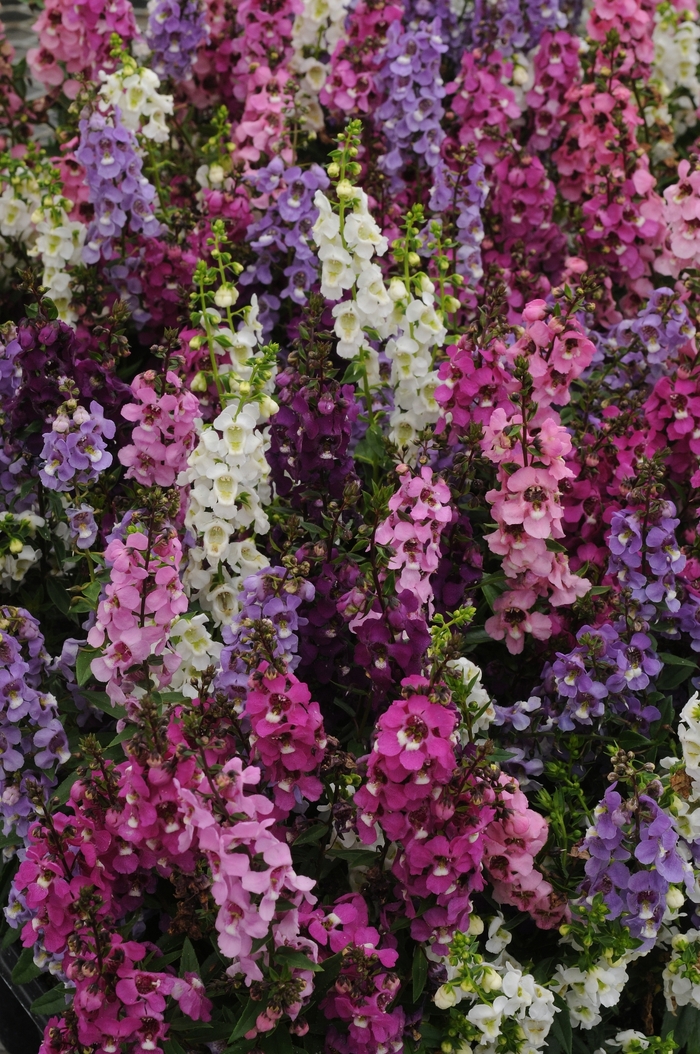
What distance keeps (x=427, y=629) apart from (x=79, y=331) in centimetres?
166

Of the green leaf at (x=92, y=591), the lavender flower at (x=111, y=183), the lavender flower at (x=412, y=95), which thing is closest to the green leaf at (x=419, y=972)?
the green leaf at (x=92, y=591)

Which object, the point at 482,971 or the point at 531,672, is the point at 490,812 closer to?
the point at 482,971

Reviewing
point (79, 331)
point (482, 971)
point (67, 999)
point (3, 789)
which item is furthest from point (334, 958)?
point (79, 331)

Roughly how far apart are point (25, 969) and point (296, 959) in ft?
2.77

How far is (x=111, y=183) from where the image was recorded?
342cm

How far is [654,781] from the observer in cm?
220

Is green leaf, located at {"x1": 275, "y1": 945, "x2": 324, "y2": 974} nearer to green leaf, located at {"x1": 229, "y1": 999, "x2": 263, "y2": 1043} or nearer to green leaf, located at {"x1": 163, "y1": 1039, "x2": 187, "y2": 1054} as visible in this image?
green leaf, located at {"x1": 229, "y1": 999, "x2": 263, "y2": 1043}

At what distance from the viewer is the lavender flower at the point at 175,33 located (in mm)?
3984

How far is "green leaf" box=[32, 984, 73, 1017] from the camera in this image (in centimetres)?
241

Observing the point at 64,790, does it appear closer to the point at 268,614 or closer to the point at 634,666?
the point at 268,614

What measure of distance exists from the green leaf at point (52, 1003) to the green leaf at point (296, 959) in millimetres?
615

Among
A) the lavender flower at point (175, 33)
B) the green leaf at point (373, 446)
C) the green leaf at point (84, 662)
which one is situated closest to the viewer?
the green leaf at point (84, 662)

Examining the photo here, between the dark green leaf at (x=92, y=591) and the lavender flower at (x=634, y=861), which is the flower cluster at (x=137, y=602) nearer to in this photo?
the dark green leaf at (x=92, y=591)

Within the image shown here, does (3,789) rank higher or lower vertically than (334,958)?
higher
